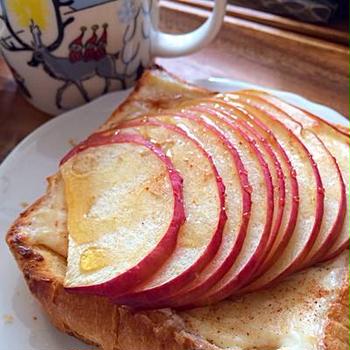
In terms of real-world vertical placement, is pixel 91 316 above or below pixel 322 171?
below

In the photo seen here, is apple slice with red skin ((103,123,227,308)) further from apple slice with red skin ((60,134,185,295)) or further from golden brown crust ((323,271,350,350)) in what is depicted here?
golden brown crust ((323,271,350,350))

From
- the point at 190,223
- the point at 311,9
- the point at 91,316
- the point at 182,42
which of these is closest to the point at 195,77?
the point at 182,42

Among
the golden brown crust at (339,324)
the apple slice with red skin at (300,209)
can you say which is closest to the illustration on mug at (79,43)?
the apple slice with red skin at (300,209)

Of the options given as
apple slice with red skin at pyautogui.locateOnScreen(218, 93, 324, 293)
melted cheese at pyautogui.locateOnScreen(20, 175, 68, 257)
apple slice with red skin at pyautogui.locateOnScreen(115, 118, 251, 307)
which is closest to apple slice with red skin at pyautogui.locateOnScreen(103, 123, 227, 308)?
apple slice with red skin at pyautogui.locateOnScreen(115, 118, 251, 307)

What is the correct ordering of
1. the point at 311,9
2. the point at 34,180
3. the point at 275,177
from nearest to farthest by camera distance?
1. the point at 275,177
2. the point at 34,180
3. the point at 311,9

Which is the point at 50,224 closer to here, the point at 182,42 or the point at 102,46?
the point at 102,46

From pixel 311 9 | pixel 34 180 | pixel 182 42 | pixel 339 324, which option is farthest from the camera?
pixel 311 9
